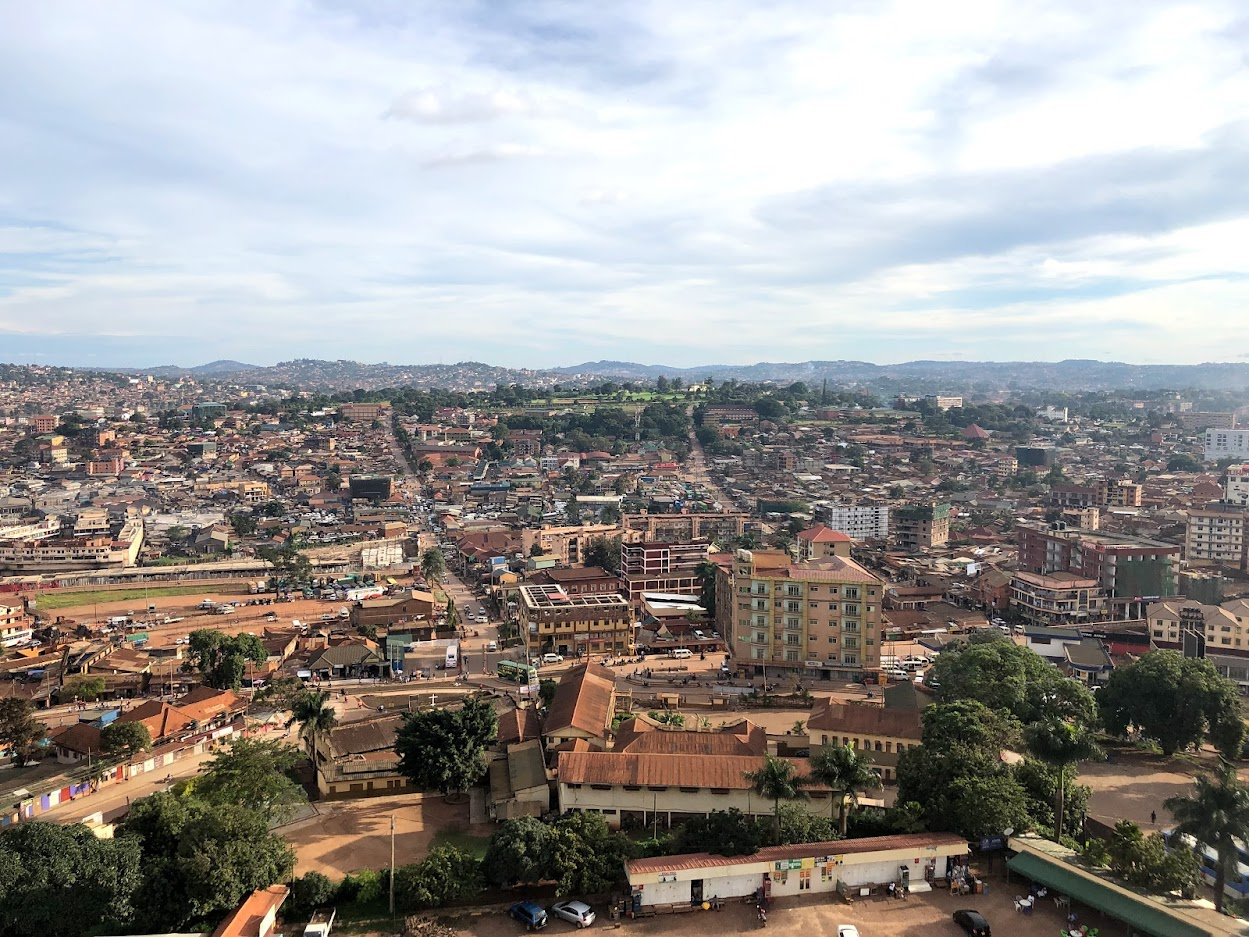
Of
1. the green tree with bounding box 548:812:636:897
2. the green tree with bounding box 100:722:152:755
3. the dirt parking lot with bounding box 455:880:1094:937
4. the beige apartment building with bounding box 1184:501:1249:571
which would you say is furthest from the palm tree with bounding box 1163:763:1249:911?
the beige apartment building with bounding box 1184:501:1249:571

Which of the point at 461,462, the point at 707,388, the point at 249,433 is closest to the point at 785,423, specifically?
the point at 707,388

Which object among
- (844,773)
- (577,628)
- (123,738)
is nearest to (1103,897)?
(844,773)

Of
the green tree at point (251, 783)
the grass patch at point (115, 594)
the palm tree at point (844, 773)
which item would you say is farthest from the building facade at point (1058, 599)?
the grass patch at point (115, 594)

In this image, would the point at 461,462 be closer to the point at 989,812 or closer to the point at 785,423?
the point at 785,423

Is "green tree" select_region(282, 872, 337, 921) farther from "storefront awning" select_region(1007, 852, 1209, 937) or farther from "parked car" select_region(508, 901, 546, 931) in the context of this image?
"storefront awning" select_region(1007, 852, 1209, 937)

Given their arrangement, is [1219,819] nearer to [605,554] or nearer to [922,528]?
[605,554]

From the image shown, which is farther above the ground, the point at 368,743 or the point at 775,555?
the point at 775,555
